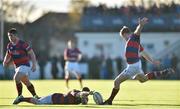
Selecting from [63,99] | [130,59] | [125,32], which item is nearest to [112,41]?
[130,59]

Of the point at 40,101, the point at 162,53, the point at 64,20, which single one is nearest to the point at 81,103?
the point at 40,101

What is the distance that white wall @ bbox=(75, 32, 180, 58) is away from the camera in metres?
69.0

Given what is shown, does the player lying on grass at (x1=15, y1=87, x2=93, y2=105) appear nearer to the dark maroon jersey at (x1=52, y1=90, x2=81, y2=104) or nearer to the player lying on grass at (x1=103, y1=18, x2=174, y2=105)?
the dark maroon jersey at (x1=52, y1=90, x2=81, y2=104)

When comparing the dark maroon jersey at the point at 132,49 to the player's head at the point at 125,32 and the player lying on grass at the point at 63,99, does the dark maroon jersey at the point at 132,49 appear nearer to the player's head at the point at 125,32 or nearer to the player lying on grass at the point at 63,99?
the player's head at the point at 125,32

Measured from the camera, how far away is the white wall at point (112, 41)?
69000mm

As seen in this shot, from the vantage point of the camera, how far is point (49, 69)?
2122 inches

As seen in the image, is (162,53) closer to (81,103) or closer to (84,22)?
(84,22)

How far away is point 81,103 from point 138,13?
159 ft

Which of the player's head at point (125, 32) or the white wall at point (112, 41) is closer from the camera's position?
the player's head at point (125, 32)

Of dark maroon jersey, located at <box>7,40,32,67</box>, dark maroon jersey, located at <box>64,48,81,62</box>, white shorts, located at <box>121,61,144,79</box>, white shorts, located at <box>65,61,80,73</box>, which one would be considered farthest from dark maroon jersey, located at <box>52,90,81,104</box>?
dark maroon jersey, located at <box>64,48,81,62</box>

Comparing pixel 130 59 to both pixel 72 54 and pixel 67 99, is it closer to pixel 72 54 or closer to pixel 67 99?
pixel 67 99

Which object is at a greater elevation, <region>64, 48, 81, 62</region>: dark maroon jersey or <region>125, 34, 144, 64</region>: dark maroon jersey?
<region>125, 34, 144, 64</region>: dark maroon jersey

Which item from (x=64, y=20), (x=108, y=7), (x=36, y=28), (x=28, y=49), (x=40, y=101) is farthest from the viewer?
(x=64, y=20)

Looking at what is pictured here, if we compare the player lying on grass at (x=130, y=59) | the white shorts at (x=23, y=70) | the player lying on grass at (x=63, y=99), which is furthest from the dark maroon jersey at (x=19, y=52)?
the player lying on grass at (x=130, y=59)
